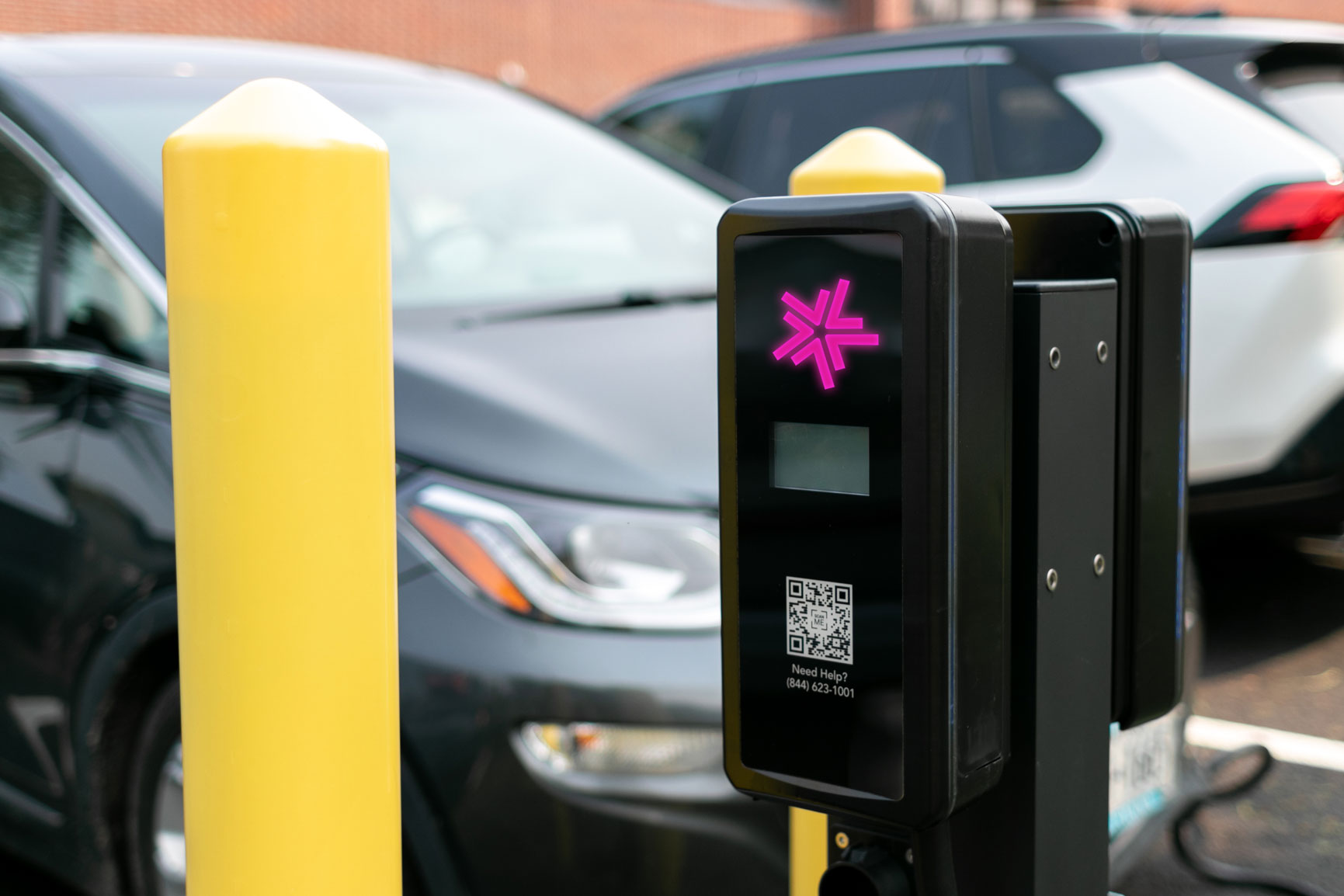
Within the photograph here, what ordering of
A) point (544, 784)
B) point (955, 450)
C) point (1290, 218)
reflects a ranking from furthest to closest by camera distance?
point (1290, 218), point (544, 784), point (955, 450)

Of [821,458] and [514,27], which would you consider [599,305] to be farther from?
[514,27]

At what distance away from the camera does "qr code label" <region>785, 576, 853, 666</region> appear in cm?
115

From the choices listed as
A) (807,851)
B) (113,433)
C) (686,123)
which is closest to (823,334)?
(807,851)

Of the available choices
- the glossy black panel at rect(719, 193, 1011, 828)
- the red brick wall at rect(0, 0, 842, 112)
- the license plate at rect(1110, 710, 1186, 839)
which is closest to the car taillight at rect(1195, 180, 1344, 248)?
the license plate at rect(1110, 710, 1186, 839)

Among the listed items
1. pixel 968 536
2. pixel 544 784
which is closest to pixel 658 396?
pixel 544 784

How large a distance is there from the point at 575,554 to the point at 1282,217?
2686 mm

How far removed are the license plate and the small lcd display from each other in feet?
4.03

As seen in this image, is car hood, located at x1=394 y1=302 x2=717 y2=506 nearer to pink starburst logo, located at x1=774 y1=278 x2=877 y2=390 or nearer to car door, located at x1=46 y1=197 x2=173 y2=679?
car door, located at x1=46 y1=197 x2=173 y2=679

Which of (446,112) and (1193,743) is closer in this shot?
(446,112)

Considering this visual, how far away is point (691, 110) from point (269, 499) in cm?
503

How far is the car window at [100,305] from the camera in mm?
2406

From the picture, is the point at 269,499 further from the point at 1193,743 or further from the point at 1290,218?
the point at 1290,218

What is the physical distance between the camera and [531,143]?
132 inches

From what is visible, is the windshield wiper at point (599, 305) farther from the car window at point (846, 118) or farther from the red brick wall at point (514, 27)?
the red brick wall at point (514, 27)
